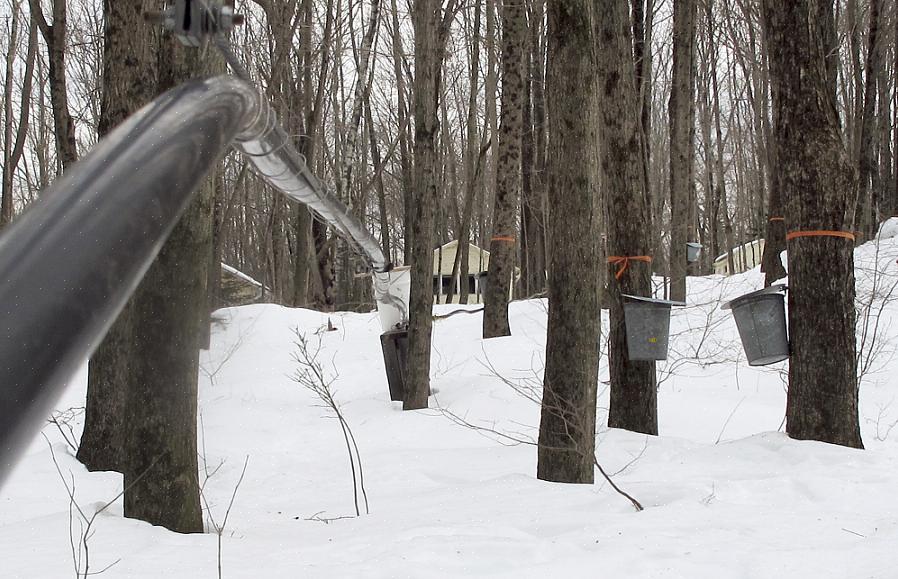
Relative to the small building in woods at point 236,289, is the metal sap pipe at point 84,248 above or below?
above

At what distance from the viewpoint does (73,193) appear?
85 cm

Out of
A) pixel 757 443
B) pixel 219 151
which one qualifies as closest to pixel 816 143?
pixel 757 443

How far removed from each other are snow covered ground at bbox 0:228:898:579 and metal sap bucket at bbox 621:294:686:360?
0.61 m

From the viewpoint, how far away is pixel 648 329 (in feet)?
19.8

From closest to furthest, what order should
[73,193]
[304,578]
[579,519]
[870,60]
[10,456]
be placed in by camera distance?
[10,456], [73,193], [304,578], [579,519], [870,60]

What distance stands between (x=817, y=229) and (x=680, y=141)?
29.0ft

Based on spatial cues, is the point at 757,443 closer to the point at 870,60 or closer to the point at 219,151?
the point at 219,151

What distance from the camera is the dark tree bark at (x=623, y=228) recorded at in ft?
21.4

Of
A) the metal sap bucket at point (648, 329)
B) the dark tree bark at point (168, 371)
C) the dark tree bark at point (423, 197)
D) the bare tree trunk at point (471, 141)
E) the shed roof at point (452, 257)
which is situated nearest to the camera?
the dark tree bark at point (168, 371)

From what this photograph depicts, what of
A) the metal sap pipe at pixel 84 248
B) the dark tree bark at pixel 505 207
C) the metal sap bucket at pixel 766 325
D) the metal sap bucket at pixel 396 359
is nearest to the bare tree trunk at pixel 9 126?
the metal sap bucket at pixel 396 359

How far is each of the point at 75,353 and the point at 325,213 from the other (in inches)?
230

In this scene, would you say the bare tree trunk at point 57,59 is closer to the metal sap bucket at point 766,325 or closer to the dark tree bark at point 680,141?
the metal sap bucket at point 766,325

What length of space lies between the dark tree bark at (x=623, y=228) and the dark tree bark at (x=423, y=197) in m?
1.95

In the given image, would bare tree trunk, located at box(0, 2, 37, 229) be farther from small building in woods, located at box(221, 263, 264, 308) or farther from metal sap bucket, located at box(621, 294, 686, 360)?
metal sap bucket, located at box(621, 294, 686, 360)
